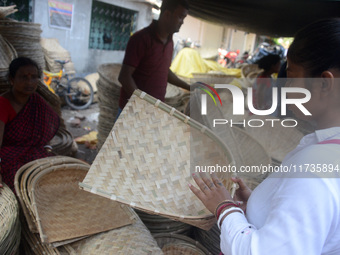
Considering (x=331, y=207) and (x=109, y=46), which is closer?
(x=331, y=207)

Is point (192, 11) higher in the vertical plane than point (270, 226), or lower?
higher

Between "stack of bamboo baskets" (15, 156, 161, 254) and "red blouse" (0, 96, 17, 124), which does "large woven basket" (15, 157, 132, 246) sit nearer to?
"stack of bamboo baskets" (15, 156, 161, 254)

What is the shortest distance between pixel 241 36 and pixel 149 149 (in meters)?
15.4

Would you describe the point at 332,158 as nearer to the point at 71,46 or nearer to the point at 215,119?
the point at 215,119

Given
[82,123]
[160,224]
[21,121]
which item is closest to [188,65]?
[82,123]

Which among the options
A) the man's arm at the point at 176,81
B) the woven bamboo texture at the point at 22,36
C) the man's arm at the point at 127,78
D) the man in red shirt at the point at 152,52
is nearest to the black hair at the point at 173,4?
the man in red shirt at the point at 152,52

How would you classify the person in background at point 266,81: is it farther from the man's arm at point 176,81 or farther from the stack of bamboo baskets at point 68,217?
the stack of bamboo baskets at point 68,217

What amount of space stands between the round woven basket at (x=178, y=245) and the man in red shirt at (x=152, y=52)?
3.10ft

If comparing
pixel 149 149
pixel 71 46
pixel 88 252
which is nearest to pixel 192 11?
pixel 149 149

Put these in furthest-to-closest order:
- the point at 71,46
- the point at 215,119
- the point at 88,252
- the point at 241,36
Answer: the point at 241,36, the point at 71,46, the point at 215,119, the point at 88,252

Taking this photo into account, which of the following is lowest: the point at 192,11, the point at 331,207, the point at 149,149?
the point at 149,149

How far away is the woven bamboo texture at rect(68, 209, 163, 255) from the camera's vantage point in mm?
1322

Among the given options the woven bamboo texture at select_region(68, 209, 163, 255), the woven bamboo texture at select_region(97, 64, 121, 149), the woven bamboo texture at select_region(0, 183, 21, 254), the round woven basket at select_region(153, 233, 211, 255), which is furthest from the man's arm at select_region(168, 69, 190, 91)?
the woven bamboo texture at select_region(0, 183, 21, 254)

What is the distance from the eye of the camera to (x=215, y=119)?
75.9 inches
